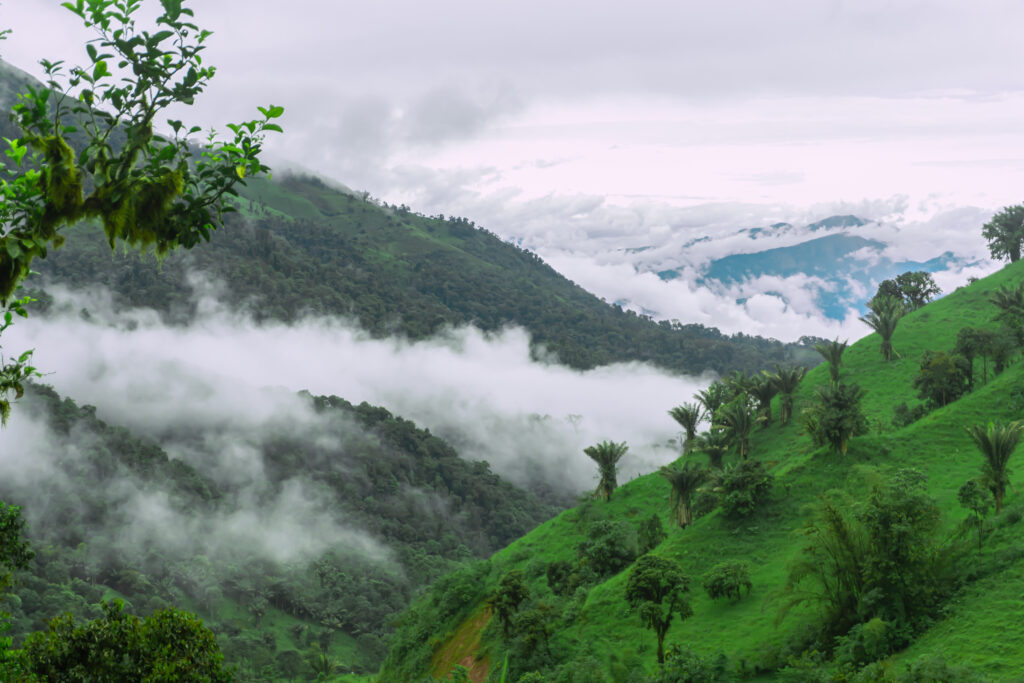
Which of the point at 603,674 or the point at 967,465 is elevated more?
the point at 967,465

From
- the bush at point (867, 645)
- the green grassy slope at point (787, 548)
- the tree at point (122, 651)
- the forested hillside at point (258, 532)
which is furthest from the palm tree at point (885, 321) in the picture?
the forested hillside at point (258, 532)

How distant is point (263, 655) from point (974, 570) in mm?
105583

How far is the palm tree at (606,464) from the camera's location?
181ft

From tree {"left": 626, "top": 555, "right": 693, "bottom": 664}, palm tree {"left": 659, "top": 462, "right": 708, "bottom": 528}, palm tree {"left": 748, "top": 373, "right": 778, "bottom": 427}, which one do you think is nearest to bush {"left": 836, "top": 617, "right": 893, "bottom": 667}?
tree {"left": 626, "top": 555, "right": 693, "bottom": 664}

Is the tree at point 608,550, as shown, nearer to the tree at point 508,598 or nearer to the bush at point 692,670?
the tree at point 508,598

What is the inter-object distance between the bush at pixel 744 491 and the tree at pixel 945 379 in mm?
21956

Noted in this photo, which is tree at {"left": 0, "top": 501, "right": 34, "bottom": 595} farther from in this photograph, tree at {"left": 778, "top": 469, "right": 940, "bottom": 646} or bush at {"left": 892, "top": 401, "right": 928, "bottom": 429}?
bush at {"left": 892, "top": 401, "right": 928, "bottom": 429}

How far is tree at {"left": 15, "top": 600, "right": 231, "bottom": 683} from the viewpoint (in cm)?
1432

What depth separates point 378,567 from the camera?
502 ft

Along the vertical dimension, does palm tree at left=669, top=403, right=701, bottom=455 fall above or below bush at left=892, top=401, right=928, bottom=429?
above

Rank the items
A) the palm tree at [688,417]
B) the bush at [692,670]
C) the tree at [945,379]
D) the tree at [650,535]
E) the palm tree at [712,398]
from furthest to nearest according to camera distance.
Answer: the palm tree at [712,398]
the palm tree at [688,417]
the tree at [945,379]
the tree at [650,535]
the bush at [692,670]

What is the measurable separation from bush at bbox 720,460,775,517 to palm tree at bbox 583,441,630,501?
1743 cm

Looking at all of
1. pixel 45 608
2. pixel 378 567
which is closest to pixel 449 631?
pixel 45 608

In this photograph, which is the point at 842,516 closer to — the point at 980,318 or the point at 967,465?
the point at 967,465
